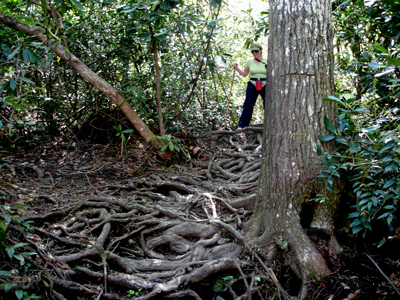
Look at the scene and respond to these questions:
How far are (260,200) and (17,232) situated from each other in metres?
2.39

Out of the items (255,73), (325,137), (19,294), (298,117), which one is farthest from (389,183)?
(255,73)

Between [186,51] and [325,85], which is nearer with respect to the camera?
[325,85]

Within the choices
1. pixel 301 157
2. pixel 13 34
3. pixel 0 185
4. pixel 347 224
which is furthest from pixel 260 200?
pixel 13 34

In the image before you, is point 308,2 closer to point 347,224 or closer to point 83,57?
point 347,224

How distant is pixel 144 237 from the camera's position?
12.5ft

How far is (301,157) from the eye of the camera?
322 centimetres

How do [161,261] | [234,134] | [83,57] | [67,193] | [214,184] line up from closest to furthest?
[161,261] → [67,193] → [214,184] → [83,57] → [234,134]

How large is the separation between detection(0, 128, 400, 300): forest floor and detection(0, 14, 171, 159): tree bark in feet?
1.12

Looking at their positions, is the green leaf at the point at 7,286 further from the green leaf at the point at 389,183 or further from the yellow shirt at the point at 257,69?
the yellow shirt at the point at 257,69

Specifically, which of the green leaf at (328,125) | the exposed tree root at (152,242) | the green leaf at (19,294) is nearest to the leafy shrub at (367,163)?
the green leaf at (328,125)

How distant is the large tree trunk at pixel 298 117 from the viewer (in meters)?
3.21

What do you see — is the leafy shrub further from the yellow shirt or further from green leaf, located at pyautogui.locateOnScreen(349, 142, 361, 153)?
the yellow shirt

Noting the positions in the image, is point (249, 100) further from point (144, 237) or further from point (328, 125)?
point (144, 237)

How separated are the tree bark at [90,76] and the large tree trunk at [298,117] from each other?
103 inches
